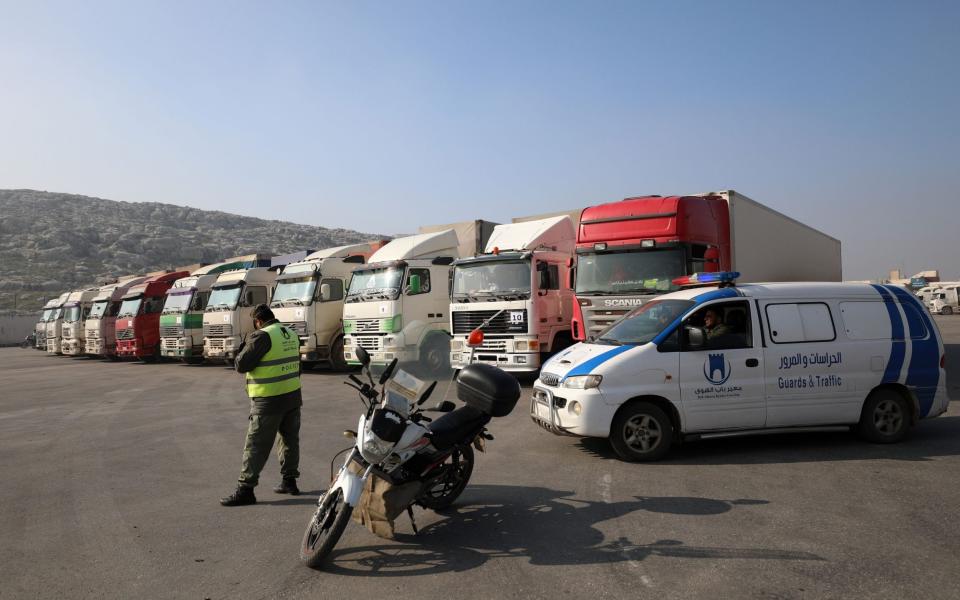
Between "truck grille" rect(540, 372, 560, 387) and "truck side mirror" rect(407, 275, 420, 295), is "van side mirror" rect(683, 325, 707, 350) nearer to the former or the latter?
"truck grille" rect(540, 372, 560, 387)

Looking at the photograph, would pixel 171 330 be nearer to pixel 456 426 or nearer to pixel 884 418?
pixel 456 426

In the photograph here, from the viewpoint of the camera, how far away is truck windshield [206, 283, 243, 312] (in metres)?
20.1

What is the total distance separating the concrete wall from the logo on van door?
190 ft

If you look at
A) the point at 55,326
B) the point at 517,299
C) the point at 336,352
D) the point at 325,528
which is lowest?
the point at 325,528

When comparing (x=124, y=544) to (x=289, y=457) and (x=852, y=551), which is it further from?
(x=852, y=551)

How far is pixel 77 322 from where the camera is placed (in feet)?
98.0

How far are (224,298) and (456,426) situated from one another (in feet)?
57.0

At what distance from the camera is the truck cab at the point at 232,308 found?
1977 cm

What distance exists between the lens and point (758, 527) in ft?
15.5

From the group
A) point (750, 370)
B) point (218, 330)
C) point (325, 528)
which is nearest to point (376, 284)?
point (218, 330)

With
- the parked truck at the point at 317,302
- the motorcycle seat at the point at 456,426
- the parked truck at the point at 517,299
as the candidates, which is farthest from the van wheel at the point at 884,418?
the parked truck at the point at 317,302

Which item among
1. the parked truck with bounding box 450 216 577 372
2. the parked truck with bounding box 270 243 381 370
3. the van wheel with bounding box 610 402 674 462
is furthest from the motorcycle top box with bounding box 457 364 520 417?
the parked truck with bounding box 270 243 381 370

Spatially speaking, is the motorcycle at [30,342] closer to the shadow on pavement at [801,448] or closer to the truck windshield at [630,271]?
the truck windshield at [630,271]

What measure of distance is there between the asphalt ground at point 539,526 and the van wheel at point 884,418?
23cm
